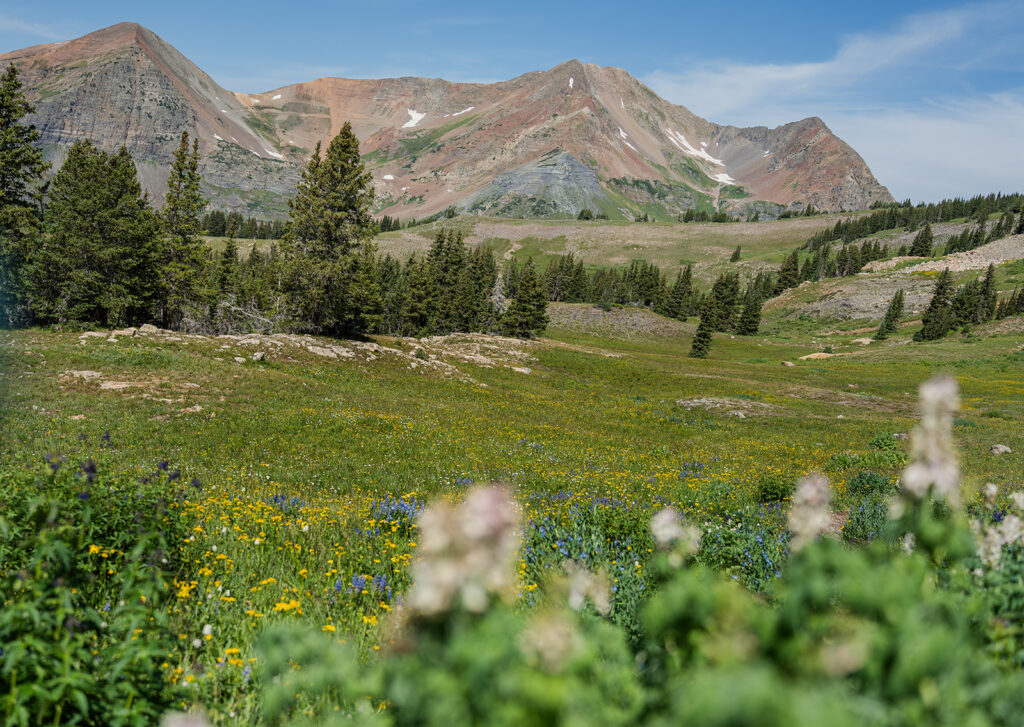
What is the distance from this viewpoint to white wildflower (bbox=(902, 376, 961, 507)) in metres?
1.54

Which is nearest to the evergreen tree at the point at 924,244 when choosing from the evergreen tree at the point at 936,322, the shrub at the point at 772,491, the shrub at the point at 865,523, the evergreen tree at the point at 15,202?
the evergreen tree at the point at 936,322

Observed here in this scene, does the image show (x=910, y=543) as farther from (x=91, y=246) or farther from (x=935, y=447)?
(x=91, y=246)

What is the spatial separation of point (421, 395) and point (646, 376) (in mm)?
23236

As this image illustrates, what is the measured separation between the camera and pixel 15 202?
115 ft

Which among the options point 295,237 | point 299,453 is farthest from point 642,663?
point 295,237

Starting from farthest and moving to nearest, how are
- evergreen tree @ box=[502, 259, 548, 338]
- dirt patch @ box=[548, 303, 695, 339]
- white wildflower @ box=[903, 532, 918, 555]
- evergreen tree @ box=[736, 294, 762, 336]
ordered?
evergreen tree @ box=[736, 294, 762, 336] → dirt patch @ box=[548, 303, 695, 339] → evergreen tree @ box=[502, 259, 548, 338] → white wildflower @ box=[903, 532, 918, 555]

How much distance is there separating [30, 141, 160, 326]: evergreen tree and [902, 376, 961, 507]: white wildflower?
1638 inches

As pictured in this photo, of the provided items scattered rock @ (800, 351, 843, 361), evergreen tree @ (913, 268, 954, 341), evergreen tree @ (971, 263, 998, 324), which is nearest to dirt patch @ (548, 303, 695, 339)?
scattered rock @ (800, 351, 843, 361)

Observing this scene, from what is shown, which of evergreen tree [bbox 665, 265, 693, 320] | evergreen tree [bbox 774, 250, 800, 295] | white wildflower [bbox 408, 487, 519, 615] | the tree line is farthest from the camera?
evergreen tree [bbox 774, 250, 800, 295]

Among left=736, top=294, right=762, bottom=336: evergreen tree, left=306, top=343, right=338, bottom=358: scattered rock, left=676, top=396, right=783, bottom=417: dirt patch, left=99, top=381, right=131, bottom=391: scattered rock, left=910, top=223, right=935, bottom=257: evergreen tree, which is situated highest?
left=910, top=223, right=935, bottom=257: evergreen tree

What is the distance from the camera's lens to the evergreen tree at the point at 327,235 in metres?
33.9

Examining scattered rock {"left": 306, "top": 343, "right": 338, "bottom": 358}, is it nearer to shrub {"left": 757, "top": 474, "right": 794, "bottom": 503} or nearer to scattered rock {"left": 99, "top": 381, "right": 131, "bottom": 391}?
scattered rock {"left": 99, "top": 381, "right": 131, "bottom": 391}

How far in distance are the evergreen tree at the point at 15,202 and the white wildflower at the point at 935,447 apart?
145 feet

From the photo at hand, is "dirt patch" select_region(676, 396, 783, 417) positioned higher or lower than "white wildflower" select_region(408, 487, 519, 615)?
lower
